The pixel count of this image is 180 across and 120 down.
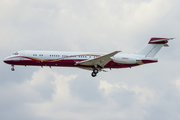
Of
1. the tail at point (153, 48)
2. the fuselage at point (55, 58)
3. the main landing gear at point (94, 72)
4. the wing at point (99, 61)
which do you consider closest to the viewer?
the wing at point (99, 61)

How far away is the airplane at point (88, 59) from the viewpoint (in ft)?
236

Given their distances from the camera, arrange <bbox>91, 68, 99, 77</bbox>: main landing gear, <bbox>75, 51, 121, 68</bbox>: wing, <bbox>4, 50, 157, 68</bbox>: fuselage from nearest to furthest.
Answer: <bbox>75, 51, 121, 68</bbox>: wing < <bbox>4, 50, 157, 68</bbox>: fuselage < <bbox>91, 68, 99, 77</bbox>: main landing gear

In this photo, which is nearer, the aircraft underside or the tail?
the aircraft underside

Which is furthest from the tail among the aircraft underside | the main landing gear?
the main landing gear

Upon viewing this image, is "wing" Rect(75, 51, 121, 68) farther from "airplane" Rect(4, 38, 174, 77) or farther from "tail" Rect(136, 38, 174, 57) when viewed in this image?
"tail" Rect(136, 38, 174, 57)

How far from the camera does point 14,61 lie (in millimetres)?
71875

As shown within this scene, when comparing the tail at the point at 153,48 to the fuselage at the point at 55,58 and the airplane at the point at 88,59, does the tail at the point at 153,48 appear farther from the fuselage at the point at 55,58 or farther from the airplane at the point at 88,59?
the fuselage at the point at 55,58

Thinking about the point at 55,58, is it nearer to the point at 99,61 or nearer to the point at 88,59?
the point at 88,59

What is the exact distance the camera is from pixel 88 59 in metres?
74.8

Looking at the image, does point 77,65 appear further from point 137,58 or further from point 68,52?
point 137,58

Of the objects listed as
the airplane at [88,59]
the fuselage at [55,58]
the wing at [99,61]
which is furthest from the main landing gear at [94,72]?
the fuselage at [55,58]

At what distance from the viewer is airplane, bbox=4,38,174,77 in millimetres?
71938

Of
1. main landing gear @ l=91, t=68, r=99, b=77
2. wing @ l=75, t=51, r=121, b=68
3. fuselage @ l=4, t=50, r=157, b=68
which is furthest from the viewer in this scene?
main landing gear @ l=91, t=68, r=99, b=77


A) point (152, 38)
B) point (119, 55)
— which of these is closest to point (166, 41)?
point (152, 38)
